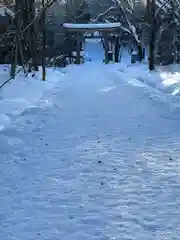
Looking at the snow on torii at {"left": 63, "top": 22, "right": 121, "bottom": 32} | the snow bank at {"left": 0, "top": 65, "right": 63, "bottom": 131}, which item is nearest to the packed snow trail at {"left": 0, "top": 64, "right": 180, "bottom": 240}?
the snow bank at {"left": 0, "top": 65, "right": 63, "bottom": 131}

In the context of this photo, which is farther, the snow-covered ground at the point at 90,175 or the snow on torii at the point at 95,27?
the snow on torii at the point at 95,27

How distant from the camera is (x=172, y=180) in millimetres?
6168

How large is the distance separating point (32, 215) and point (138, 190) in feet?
4.59

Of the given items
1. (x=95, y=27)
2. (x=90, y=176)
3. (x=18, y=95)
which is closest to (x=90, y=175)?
(x=90, y=176)

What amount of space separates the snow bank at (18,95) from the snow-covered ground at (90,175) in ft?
0.92

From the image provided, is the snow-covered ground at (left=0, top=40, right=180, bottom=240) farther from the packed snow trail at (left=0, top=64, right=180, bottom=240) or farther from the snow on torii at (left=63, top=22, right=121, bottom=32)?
the snow on torii at (left=63, top=22, right=121, bottom=32)

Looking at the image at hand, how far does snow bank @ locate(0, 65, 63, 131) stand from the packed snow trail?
43cm

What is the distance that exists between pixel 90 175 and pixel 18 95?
884cm

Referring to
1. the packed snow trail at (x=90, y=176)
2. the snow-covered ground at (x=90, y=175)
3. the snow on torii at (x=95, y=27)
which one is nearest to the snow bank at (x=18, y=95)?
the snow-covered ground at (x=90, y=175)

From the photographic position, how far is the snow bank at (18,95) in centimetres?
1119

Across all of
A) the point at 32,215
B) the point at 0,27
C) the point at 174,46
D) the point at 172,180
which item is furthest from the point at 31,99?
the point at 174,46

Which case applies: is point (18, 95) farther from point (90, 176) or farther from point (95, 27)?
point (95, 27)

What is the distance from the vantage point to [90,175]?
6410mm

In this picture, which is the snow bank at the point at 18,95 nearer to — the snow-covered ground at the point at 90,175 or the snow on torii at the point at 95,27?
the snow-covered ground at the point at 90,175
